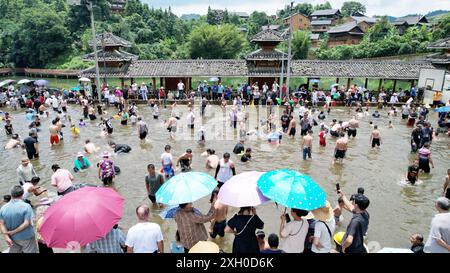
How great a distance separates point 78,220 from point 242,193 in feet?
7.76

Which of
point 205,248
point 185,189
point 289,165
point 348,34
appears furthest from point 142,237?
point 348,34

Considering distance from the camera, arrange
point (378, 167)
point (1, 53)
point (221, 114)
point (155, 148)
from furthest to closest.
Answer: point (1, 53) < point (221, 114) < point (155, 148) < point (378, 167)

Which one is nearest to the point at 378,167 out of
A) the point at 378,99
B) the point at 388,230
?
the point at 388,230

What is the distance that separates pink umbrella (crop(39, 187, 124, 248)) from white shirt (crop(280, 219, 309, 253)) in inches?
96.5

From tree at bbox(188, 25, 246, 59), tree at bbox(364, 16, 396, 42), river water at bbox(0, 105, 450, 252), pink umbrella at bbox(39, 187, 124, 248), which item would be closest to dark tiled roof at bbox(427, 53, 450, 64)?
river water at bbox(0, 105, 450, 252)

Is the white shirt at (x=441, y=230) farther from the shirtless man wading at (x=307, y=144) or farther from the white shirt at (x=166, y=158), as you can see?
the shirtless man wading at (x=307, y=144)

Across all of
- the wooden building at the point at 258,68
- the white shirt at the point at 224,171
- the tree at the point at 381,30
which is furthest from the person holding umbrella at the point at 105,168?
the tree at the point at 381,30

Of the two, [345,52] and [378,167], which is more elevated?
[345,52]

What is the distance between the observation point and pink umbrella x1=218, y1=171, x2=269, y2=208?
506 cm

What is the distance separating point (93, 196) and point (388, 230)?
6643 millimetres

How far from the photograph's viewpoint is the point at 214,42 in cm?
5797

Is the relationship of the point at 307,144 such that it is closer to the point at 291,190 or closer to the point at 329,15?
the point at 291,190

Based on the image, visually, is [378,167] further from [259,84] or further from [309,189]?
[259,84]

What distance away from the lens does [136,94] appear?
1037 inches
